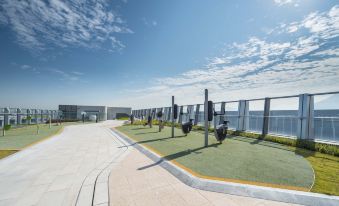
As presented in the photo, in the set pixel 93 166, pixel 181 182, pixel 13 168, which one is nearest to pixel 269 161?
pixel 181 182

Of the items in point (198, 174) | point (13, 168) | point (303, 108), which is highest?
point (303, 108)

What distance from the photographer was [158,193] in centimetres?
330

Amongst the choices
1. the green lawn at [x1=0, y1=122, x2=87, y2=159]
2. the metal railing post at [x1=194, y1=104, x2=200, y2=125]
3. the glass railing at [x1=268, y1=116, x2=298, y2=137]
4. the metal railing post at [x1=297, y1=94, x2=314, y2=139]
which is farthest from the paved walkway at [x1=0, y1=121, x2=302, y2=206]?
the metal railing post at [x1=194, y1=104, x2=200, y2=125]

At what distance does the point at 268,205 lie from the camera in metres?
2.82

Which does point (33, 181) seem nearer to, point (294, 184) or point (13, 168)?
point (13, 168)

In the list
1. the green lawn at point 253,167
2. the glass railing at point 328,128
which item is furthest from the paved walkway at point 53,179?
the glass railing at point 328,128

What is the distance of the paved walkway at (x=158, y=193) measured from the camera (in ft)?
9.66

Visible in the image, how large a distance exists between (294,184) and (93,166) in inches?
198

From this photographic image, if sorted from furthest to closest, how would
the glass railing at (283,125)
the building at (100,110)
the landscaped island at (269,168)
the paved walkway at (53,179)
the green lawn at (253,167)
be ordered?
the building at (100,110), the glass railing at (283,125), the green lawn at (253,167), the landscaped island at (269,168), the paved walkway at (53,179)

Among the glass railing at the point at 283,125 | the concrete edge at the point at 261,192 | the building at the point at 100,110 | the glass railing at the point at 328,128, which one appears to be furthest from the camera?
the building at the point at 100,110

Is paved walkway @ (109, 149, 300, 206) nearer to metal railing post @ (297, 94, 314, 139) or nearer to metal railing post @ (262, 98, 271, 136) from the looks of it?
metal railing post @ (297, 94, 314, 139)

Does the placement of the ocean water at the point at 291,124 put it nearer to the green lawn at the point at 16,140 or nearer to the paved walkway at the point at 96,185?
the paved walkway at the point at 96,185

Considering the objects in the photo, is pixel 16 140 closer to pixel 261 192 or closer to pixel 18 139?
pixel 18 139

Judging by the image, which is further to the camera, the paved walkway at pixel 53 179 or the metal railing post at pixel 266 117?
the metal railing post at pixel 266 117
